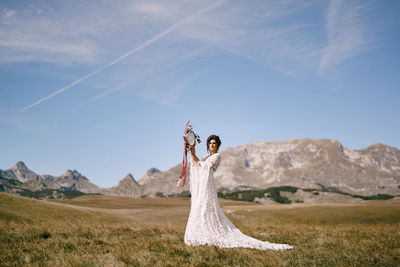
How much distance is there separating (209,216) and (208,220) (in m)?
0.14

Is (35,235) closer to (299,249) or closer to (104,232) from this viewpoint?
(104,232)

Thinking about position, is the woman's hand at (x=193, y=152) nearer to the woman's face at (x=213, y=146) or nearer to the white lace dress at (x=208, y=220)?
the white lace dress at (x=208, y=220)

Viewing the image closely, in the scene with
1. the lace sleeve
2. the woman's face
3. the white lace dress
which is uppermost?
the woman's face

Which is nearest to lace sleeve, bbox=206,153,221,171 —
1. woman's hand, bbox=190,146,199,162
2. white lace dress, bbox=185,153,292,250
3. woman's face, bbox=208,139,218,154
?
white lace dress, bbox=185,153,292,250

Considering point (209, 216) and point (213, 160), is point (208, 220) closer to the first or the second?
Result: point (209, 216)

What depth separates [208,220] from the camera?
10.6m

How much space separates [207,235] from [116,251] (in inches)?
118

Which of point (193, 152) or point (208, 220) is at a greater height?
point (193, 152)

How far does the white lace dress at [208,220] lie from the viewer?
9.79 metres

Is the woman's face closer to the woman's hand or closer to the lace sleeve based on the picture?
the lace sleeve

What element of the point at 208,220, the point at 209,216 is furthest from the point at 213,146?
the point at 208,220

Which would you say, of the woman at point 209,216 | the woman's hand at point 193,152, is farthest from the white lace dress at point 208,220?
the woman's hand at point 193,152

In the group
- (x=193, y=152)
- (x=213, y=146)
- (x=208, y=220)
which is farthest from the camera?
(x=213, y=146)

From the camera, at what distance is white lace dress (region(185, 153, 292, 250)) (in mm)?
9789
